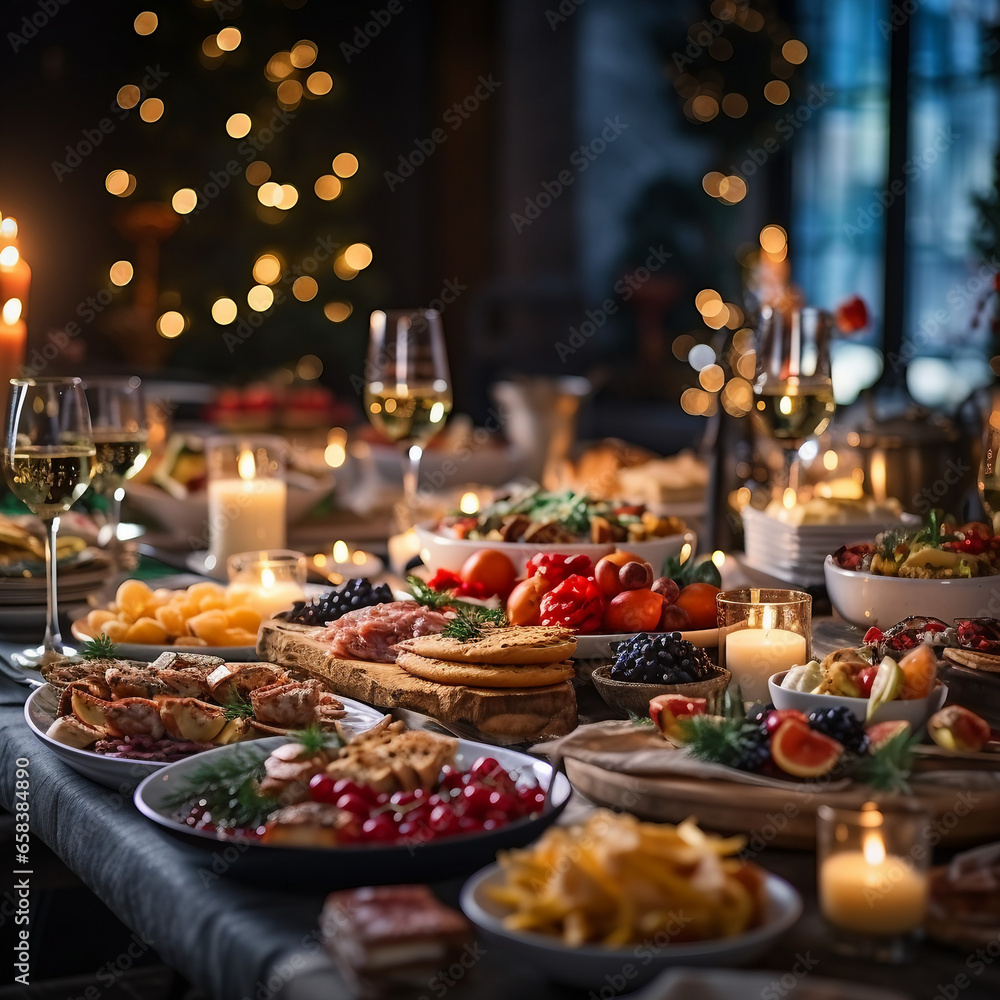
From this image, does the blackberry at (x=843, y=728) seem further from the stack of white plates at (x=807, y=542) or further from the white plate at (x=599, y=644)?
the stack of white plates at (x=807, y=542)

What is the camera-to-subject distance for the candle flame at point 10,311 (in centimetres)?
243

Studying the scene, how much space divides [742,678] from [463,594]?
1.72 ft

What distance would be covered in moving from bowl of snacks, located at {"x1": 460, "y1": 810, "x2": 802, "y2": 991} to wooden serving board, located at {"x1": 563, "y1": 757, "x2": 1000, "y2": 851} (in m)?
0.20

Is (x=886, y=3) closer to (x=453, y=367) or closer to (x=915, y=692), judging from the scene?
(x=453, y=367)

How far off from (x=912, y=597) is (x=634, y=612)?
1.15 feet

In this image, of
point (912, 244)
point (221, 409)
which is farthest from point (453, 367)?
point (221, 409)

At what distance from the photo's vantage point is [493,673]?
4.78 feet

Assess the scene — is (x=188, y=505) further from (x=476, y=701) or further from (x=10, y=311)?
(x=476, y=701)

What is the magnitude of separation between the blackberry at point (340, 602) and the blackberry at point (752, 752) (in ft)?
2.27

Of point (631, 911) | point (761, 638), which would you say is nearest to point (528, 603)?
point (761, 638)

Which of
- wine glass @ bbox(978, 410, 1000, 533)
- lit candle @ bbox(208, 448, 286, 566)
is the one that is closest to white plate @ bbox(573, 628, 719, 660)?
wine glass @ bbox(978, 410, 1000, 533)

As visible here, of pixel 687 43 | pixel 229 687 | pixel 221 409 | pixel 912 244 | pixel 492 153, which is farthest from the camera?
pixel 492 153

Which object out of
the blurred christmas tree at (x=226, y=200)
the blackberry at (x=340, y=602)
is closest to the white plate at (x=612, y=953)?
the blackberry at (x=340, y=602)

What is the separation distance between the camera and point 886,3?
719 cm
